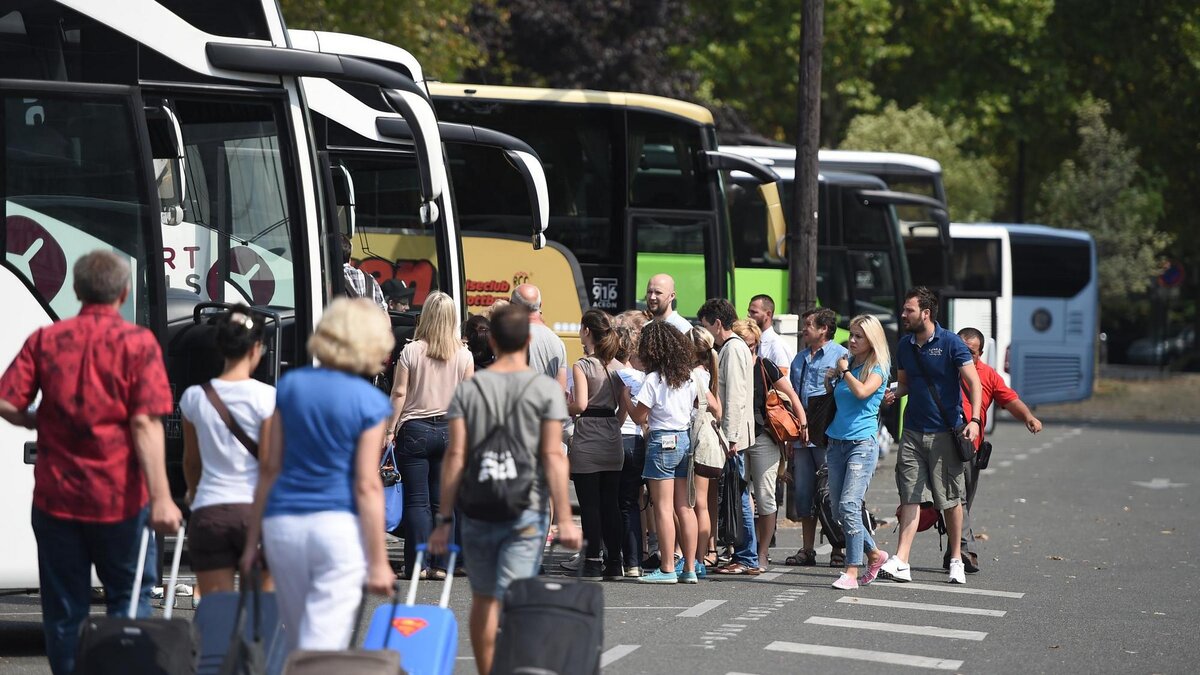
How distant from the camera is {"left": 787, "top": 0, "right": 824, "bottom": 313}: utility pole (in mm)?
16500

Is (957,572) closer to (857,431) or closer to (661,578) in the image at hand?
(857,431)

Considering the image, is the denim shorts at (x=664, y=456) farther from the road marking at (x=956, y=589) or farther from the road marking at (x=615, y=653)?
the road marking at (x=615, y=653)

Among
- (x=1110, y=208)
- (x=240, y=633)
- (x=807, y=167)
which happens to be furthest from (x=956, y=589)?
(x=1110, y=208)

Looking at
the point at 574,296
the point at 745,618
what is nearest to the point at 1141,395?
the point at 574,296

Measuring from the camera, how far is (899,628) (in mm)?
9227

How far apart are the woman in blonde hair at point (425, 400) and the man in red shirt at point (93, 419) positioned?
374 cm

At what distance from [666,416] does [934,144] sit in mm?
31333

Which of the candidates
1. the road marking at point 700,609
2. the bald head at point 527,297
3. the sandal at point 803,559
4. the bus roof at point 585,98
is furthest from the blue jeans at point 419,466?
the bus roof at point 585,98

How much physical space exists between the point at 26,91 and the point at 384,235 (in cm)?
551

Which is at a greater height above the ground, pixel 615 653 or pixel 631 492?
pixel 631 492

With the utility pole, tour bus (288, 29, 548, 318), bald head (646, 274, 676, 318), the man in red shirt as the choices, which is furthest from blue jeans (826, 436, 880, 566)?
the utility pole

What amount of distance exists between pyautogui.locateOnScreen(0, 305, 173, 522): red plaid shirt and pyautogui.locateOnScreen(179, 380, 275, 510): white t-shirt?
0.59 ft

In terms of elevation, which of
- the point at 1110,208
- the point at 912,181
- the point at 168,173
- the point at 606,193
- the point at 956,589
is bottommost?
the point at 956,589

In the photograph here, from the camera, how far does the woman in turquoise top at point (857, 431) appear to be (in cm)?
1078
